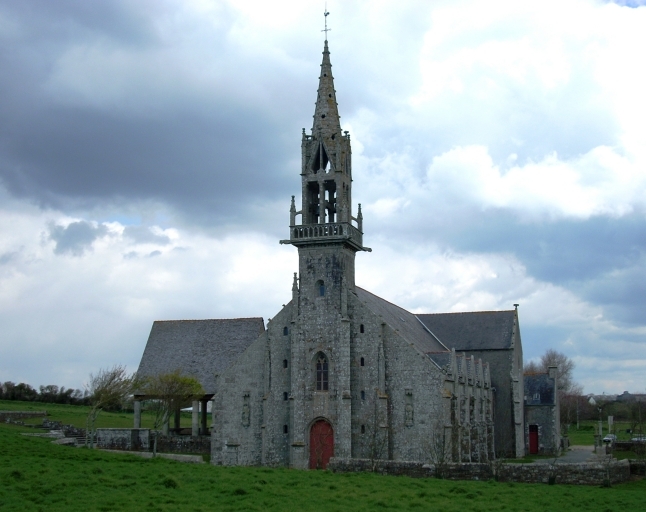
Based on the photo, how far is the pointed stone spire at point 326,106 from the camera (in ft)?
156

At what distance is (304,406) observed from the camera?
146 feet

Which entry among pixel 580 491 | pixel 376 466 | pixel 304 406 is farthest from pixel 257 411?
pixel 580 491

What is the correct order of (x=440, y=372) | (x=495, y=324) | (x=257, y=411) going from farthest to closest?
(x=495, y=324)
(x=257, y=411)
(x=440, y=372)

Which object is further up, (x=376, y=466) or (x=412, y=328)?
(x=412, y=328)

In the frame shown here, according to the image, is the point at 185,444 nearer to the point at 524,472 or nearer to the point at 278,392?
the point at 278,392

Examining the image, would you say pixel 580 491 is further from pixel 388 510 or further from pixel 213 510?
pixel 213 510

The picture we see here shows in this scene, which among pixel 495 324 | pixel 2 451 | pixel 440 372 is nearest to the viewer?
pixel 2 451

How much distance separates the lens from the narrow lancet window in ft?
147

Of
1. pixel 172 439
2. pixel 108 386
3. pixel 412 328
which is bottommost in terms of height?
pixel 172 439

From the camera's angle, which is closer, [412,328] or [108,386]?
[108,386]

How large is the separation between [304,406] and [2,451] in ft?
56.5

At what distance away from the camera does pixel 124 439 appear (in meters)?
50.7

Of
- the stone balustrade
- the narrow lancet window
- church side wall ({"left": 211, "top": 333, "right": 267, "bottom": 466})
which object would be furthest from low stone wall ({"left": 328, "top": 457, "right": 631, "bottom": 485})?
the stone balustrade

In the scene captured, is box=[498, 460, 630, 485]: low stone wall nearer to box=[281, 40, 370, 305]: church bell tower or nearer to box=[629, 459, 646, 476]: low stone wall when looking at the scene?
box=[629, 459, 646, 476]: low stone wall
